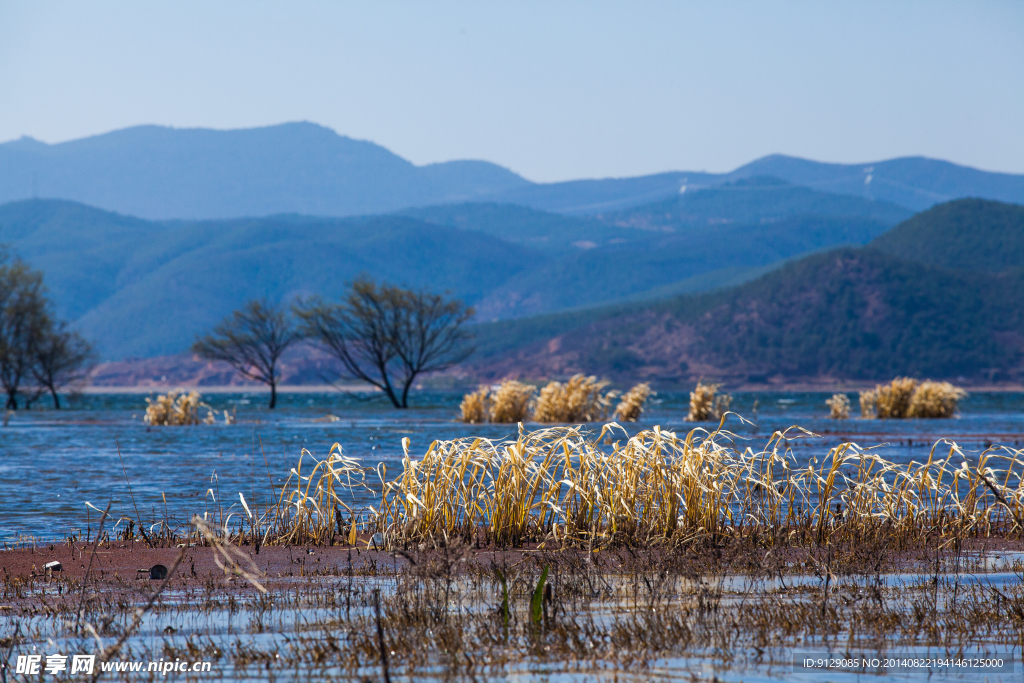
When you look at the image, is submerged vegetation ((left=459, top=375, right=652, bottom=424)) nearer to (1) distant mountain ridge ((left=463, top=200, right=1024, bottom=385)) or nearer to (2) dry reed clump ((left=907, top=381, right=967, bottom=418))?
(2) dry reed clump ((left=907, top=381, right=967, bottom=418))

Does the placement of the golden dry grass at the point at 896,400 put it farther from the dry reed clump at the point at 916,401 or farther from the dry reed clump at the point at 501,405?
the dry reed clump at the point at 501,405

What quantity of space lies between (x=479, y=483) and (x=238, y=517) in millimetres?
3351

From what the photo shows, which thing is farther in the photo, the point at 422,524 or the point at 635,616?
the point at 422,524

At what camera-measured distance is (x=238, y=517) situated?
34.6 feet

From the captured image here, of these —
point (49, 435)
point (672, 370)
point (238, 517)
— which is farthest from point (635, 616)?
point (672, 370)

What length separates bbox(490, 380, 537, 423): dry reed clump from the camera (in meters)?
31.0

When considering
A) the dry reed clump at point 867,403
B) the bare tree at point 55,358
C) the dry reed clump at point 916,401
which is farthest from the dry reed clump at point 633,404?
the bare tree at point 55,358

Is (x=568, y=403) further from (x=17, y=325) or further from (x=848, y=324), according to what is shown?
(x=848, y=324)

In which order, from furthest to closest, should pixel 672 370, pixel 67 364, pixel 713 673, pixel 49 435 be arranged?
pixel 672 370 < pixel 67 364 < pixel 49 435 < pixel 713 673

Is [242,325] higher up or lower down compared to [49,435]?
higher up

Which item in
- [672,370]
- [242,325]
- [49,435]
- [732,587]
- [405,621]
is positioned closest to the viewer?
[405,621]

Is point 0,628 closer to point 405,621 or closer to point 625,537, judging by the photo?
point 405,621

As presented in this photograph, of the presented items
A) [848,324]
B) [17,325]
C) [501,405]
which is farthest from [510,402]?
[848,324]

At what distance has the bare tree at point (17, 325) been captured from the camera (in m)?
49.3
